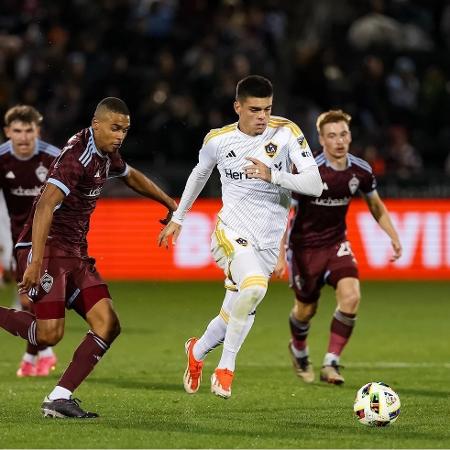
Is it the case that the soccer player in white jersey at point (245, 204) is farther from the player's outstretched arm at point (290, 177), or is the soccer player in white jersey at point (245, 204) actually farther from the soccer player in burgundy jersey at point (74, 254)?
the soccer player in burgundy jersey at point (74, 254)

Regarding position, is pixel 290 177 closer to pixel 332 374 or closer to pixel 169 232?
pixel 169 232

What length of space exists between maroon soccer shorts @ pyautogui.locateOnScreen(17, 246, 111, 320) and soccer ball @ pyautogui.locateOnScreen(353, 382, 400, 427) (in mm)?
1924

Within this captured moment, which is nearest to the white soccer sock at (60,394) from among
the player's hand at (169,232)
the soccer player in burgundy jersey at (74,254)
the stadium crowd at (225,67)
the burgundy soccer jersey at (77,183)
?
the soccer player in burgundy jersey at (74,254)

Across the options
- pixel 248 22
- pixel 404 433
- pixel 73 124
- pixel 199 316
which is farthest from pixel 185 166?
pixel 404 433

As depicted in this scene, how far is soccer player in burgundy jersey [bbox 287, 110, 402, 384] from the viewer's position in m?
10.9

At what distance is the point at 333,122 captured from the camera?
10836 millimetres

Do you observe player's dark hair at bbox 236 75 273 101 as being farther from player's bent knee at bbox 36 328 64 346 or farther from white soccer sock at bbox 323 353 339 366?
white soccer sock at bbox 323 353 339 366

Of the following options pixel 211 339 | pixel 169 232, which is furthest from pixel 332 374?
pixel 169 232

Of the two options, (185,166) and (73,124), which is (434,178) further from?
(73,124)

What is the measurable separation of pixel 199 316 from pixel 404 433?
801 cm

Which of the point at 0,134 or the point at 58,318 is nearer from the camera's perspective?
the point at 58,318

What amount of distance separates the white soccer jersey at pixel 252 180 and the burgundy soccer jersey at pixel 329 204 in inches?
71.3

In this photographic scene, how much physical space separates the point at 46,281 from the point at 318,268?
3.14 m

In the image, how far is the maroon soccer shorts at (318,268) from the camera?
36.0ft
